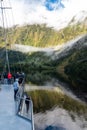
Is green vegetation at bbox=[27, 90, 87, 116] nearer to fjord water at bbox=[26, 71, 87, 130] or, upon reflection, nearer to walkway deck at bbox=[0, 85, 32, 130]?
fjord water at bbox=[26, 71, 87, 130]

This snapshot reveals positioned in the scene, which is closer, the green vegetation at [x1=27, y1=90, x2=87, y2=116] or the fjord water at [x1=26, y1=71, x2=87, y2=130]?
the fjord water at [x1=26, y1=71, x2=87, y2=130]

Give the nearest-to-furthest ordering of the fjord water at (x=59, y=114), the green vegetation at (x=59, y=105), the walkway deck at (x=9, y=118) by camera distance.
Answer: the walkway deck at (x=9, y=118)
the fjord water at (x=59, y=114)
the green vegetation at (x=59, y=105)

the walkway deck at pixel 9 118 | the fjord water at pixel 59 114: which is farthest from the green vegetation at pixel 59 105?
the walkway deck at pixel 9 118

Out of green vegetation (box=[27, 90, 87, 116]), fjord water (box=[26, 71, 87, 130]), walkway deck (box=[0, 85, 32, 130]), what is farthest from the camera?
green vegetation (box=[27, 90, 87, 116])

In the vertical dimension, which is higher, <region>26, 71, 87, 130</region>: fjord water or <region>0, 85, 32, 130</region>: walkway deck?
<region>0, 85, 32, 130</region>: walkway deck

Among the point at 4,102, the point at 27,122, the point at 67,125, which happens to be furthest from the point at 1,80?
the point at 27,122

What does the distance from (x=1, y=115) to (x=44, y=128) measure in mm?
18058

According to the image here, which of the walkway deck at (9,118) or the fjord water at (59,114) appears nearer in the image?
the walkway deck at (9,118)

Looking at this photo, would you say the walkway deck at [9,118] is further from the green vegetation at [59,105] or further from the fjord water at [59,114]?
the green vegetation at [59,105]

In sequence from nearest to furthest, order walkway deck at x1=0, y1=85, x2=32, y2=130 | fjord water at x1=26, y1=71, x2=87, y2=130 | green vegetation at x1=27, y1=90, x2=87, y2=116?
walkway deck at x1=0, y1=85, x2=32, y2=130 → fjord water at x1=26, y1=71, x2=87, y2=130 → green vegetation at x1=27, y1=90, x2=87, y2=116

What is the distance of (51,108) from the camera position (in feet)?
210

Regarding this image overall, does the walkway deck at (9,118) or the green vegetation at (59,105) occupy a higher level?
the walkway deck at (9,118)

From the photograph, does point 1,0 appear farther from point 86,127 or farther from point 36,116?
point 86,127

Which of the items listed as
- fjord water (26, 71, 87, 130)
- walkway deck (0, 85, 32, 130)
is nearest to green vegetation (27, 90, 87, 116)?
fjord water (26, 71, 87, 130)
